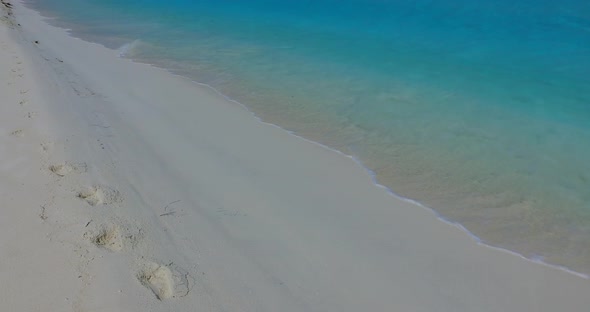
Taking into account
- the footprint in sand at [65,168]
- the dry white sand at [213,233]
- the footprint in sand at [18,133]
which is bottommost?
the dry white sand at [213,233]

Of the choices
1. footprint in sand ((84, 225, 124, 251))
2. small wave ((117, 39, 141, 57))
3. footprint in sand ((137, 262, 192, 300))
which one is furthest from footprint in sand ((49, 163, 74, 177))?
small wave ((117, 39, 141, 57))

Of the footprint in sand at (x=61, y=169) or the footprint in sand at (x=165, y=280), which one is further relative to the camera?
the footprint in sand at (x=61, y=169)

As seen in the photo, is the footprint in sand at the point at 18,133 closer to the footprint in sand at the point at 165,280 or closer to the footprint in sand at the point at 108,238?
the footprint in sand at the point at 108,238

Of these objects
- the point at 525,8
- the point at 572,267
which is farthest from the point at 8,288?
the point at 525,8

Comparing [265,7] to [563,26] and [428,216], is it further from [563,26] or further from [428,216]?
[428,216]

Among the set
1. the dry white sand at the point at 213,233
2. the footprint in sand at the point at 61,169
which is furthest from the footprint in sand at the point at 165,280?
the footprint in sand at the point at 61,169

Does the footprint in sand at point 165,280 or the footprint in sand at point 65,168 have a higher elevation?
the footprint in sand at point 65,168
